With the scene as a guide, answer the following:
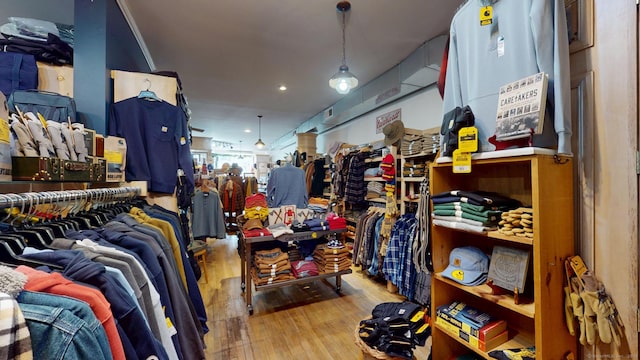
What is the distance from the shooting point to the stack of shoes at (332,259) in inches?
120

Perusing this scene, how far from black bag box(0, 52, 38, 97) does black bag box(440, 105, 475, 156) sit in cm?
279

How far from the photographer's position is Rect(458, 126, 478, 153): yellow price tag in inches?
51.6

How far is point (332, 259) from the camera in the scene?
306 cm

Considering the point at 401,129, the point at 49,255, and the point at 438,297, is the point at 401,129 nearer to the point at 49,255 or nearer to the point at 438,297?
the point at 438,297

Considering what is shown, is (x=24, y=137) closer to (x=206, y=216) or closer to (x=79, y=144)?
(x=79, y=144)

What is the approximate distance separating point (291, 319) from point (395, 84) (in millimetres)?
3273

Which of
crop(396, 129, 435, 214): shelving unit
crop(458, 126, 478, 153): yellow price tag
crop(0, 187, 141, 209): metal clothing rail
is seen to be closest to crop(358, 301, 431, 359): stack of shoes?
crop(458, 126, 478, 153): yellow price tag

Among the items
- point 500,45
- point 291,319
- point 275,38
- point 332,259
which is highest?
point 275,38

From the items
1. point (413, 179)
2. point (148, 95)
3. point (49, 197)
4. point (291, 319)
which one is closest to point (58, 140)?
point (49, 197)

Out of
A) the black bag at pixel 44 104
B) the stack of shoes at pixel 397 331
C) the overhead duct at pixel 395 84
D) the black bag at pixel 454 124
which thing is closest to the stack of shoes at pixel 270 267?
the stack of shoes at pixel 397 331

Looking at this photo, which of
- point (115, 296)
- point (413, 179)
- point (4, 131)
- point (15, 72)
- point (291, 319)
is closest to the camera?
point (115, 296)

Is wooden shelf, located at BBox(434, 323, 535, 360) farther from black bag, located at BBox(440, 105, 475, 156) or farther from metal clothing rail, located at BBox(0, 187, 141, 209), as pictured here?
metal clothing rail, located at BBox(0, 187, 141, 209)

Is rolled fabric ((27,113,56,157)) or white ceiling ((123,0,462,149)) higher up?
white ceiling ((123,0,462,149))

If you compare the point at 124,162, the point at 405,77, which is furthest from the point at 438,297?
the point at 405,77
